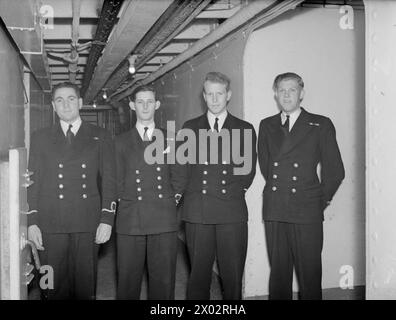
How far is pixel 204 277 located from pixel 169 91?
412 centimetres

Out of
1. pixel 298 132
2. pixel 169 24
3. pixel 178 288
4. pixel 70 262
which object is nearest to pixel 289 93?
pixel 298 132

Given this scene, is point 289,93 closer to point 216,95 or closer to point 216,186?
point 216,95

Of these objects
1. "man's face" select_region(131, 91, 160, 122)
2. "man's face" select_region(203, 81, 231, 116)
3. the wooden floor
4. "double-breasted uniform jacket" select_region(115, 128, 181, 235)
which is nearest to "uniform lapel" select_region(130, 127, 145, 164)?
"double-breasted uniform jacket" select_region(115, 128, 181, 235)

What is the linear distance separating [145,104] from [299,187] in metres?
1.06

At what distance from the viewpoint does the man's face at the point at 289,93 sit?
108 inches

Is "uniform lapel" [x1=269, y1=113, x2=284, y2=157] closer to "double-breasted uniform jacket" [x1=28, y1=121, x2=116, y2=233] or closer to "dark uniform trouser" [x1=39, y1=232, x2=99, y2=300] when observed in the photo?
"double-breasted uniform jacket" [x1=28, y1=121, x2=116, y2=233]

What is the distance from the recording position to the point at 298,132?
2832 mm

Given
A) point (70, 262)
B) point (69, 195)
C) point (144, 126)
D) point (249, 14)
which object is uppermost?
point (249, 14)

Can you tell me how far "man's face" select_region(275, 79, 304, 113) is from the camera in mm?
2739

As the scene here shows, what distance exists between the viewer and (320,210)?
2.80m

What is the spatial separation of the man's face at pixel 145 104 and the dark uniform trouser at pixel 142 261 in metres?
0.70

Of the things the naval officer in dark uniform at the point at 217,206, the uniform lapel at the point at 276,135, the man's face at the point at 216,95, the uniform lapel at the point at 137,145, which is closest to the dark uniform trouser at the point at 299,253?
the naval officer in dark uniform at the point at 217,206

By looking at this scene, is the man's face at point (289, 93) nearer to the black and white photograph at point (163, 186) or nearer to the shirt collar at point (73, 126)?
the black and white photograph at point (163, 186)
